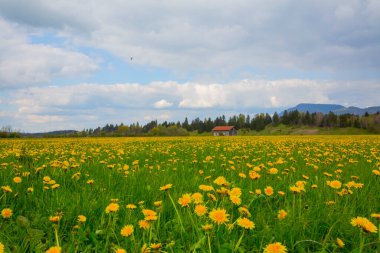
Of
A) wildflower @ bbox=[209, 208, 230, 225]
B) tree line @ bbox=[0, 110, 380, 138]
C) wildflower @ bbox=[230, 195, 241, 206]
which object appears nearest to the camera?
wildflower @ bbox=[209, 208, 230, 225]

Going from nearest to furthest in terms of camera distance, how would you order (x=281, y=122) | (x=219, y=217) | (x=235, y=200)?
1. (x=219, y=217)
2. (x=235, y=200)
3. (x=281, y=122)

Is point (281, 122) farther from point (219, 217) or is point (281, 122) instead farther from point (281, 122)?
point (219, 217)

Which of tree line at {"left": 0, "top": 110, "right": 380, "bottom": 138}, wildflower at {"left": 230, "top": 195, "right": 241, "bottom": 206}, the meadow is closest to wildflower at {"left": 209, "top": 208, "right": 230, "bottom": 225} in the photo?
the meadow

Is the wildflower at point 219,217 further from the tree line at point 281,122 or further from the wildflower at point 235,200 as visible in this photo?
the tree line at point 281,122

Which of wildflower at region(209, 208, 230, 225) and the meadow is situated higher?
wildflower at region(209, 208, 230, 225)

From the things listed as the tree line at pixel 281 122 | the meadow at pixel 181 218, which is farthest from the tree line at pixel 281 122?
the meadow at pixel 181 218

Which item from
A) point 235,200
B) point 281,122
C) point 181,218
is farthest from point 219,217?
point 281,122

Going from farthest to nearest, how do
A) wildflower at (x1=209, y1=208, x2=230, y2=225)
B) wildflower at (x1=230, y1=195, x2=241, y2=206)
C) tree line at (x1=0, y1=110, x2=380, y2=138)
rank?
tree line at (x1=0, y1=110, x2=380, y2=138), wildflower at (x1=230, y1=195, x2=241, y2=206), wildflower at (x1=209, y1=208, x2=230, y2=225)

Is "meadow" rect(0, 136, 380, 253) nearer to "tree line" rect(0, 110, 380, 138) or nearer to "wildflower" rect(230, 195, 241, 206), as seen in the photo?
"wildflower" rect(230, 195, 241, 206)

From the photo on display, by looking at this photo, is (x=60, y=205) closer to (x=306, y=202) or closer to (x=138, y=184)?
(x=138, y=184)

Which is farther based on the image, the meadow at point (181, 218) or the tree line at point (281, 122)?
the tree line at point (281, 122)

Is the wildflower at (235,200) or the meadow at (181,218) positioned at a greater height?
the wildflower at (235,200)

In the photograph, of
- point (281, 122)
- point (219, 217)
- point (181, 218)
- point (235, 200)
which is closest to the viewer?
point (219, 217)

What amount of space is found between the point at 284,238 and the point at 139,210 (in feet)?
4.76
